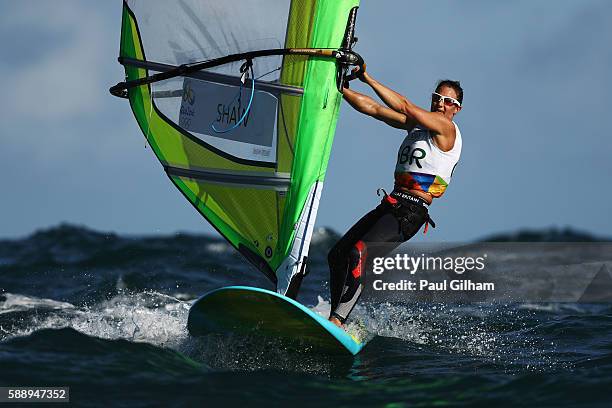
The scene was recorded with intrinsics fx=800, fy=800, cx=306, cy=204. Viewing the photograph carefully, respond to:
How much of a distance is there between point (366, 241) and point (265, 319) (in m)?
0.98

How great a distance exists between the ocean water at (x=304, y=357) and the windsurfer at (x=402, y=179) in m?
0.63

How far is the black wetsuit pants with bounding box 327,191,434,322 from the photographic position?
6082mm

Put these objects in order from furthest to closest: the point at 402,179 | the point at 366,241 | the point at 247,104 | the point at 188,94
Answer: the point at 188,94, the point at 247,104, the point at 402,179, the point at 366,241

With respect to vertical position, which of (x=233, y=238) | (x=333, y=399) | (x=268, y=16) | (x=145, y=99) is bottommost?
(x=333, y=399)

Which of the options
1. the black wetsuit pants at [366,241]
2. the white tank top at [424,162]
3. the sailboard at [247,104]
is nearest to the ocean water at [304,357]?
the black wetsuit pants at [366,241]

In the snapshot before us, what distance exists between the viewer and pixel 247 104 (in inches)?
256

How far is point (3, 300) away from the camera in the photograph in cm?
885

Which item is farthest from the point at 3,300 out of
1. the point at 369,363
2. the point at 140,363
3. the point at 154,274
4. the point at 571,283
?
the point at 571,283

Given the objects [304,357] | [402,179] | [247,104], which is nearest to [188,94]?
[247,104]

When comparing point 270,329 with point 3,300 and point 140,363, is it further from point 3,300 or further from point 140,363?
point 3,300

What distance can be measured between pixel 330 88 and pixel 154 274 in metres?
6.38

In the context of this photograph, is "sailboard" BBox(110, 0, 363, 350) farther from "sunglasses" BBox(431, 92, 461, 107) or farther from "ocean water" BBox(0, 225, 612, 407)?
"ocean water" BBox(0, 225, 612, 407)

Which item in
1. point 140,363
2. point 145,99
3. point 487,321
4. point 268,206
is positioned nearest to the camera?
point 140,363

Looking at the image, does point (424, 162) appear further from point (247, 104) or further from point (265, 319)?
point (265, 319)
